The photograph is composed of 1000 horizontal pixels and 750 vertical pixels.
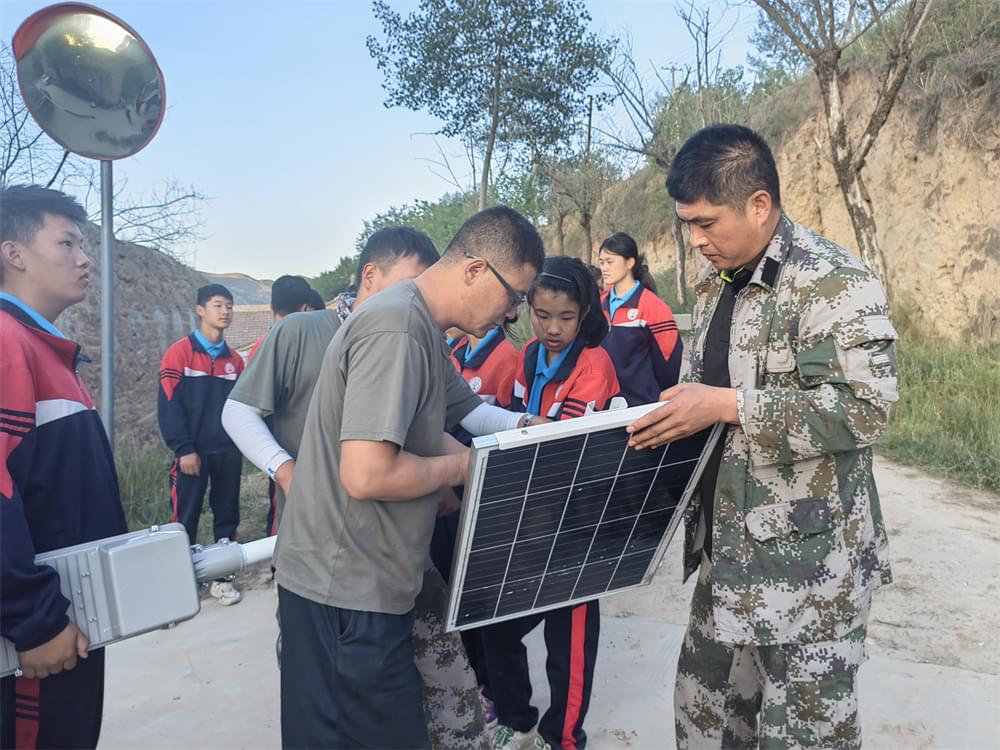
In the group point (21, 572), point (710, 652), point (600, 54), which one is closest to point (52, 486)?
point (21, 572)

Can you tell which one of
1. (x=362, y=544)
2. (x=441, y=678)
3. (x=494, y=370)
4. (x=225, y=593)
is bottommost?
(x=225, y=593)

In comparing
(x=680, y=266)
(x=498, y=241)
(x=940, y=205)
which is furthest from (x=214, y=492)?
(x=680, y=266)

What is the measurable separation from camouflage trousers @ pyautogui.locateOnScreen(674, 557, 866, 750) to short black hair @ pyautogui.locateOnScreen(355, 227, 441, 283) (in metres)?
1.77

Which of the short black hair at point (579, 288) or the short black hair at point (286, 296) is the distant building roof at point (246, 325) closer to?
the short black hair at point (286, 296)

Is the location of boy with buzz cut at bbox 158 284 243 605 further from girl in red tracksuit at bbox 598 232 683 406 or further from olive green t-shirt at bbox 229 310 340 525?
girl in red tracksuit at bbox 598 232 683 406

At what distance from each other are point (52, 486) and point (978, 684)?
4.07 m

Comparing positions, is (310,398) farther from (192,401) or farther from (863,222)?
(863,222)

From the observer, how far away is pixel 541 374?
3.11 meters

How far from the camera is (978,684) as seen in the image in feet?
11.2

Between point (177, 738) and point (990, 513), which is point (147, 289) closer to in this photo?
point (177, 738)

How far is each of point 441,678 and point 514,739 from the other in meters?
0.82

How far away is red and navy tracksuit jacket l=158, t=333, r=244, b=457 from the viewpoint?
5.36m

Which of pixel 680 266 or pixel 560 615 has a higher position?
pixel 680 266

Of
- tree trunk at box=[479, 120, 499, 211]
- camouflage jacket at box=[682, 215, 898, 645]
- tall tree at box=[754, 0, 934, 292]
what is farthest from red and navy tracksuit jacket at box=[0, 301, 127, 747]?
tree trunk at box=[479, 120, 499, 211]
